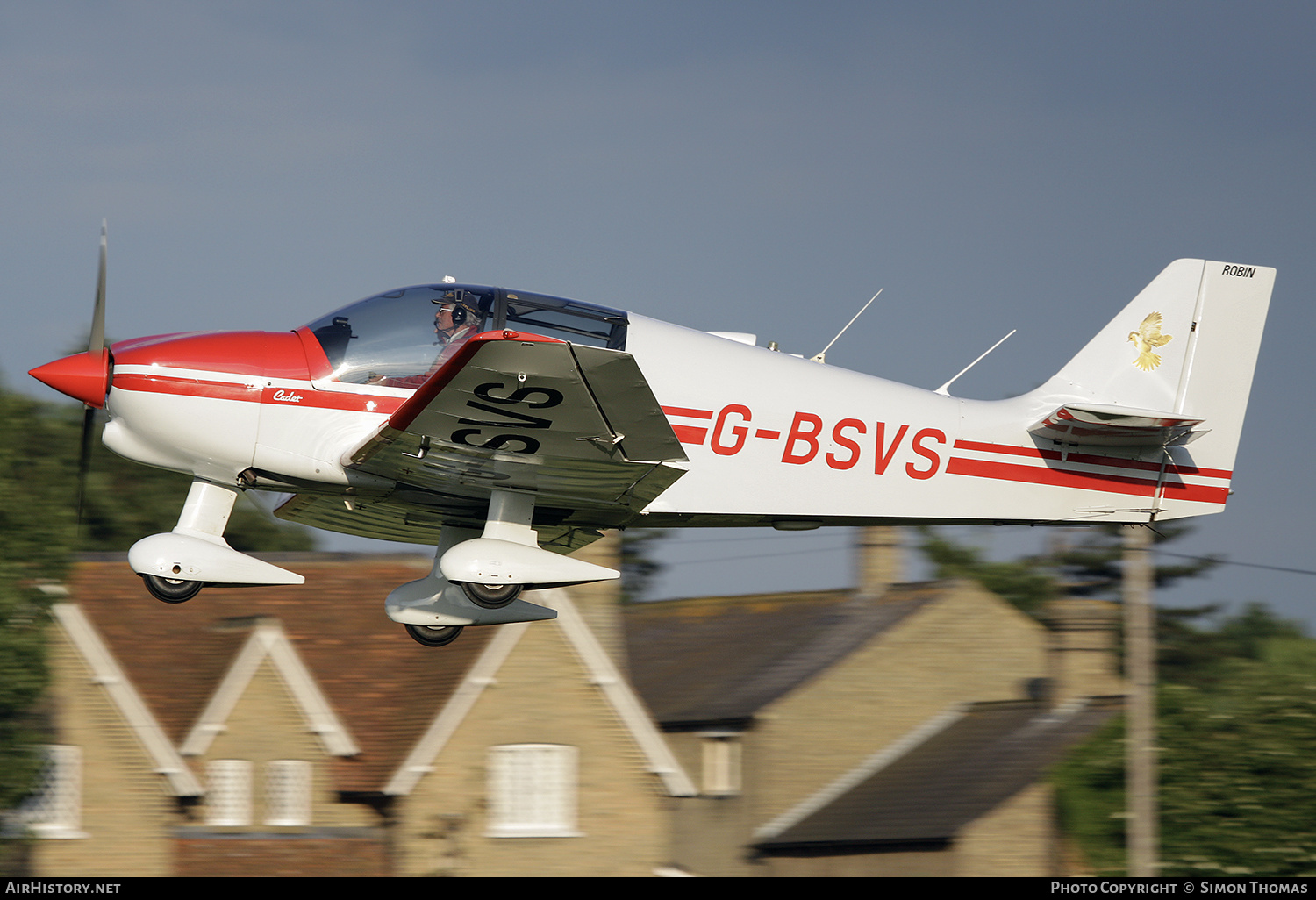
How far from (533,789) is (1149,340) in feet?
40.0

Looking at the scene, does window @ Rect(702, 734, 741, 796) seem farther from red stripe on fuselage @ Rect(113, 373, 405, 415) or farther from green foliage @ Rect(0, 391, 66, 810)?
red stripe on fuselage @ Rect(113, 373, 405, 415)


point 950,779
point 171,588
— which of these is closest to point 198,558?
point 171,588

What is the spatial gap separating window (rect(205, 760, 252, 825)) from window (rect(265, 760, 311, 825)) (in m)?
0.30

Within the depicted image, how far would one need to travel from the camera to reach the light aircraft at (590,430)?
7.82 meters

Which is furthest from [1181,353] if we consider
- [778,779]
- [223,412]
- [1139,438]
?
[778,779]

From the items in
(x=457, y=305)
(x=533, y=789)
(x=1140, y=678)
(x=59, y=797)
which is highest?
(x=457, y=305)

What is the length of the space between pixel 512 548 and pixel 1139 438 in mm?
4361

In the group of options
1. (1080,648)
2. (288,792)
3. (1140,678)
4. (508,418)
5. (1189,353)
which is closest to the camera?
(508,418)

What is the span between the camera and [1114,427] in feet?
29.8

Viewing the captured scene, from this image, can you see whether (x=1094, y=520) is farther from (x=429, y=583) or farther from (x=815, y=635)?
(x=815, y=635)

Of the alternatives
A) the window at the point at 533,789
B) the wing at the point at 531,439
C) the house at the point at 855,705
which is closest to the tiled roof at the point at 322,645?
the window at the point at 533,789

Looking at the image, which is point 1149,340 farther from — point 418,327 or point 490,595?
point 418,327

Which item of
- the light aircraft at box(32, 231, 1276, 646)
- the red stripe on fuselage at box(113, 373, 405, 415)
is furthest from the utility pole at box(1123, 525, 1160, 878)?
the red stripe on fuselage at box(113, 373, 405, 415)

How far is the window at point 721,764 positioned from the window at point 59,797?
1034 centimetres
